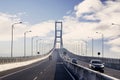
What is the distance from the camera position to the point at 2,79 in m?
27.5

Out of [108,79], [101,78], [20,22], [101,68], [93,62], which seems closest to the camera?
[108,79]

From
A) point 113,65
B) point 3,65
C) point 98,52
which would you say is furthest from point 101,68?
point 98,52

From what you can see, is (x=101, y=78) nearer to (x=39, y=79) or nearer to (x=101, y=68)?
(x=39, y=79)

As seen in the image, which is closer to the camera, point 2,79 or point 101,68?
point 2,79

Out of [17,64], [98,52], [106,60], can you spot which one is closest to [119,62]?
[106,60]

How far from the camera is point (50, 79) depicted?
2714 cm

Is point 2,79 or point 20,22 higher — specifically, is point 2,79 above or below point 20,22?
below

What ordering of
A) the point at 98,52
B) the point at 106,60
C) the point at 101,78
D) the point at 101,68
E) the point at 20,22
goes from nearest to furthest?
the point at 101,78
the point at 101,68
the point at 20,22
the point at 106,60
the point at 98,52

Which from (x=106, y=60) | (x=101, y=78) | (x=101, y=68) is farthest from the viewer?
(x=106, y=60)

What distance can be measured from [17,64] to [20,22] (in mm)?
7515

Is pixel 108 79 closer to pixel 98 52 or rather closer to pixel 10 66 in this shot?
pixel 10 66

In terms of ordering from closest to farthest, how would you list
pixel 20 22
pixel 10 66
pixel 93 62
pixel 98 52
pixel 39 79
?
pixel 39 79
pixel 93 62
pixel 10 66
pixel 20 22
pixel 98 52

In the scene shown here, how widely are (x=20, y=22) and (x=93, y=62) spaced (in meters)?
16.7

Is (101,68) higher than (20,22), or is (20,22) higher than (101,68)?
(20,22)
